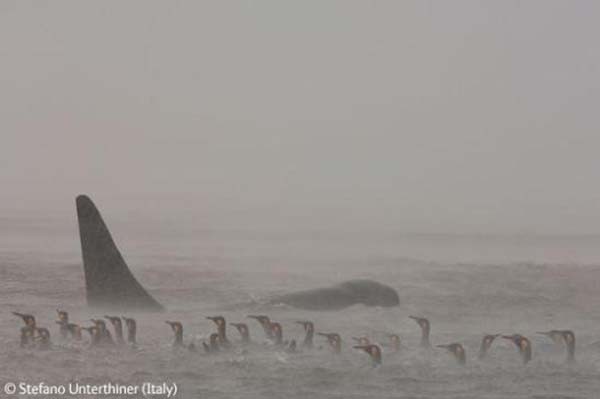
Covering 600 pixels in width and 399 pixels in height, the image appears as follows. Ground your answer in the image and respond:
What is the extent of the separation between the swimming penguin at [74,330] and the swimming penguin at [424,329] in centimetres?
229

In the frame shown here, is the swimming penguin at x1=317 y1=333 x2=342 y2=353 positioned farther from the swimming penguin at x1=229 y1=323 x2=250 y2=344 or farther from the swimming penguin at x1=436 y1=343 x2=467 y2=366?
the swimming penguin at x1=436 y1=343 x2=467 y2=366

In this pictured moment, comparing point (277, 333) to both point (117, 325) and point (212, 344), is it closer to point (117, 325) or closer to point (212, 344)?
point (212, 344)

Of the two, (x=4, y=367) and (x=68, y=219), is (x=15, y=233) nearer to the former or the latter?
(x=68, y=219)

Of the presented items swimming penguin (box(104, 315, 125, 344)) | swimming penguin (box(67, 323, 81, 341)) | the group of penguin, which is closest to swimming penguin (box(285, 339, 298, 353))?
the group of penguin

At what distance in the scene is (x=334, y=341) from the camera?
5.07 meters

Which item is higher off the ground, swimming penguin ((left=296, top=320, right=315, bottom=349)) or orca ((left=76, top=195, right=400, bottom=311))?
orca ((left=76, top=195, right=400, bottom=311))

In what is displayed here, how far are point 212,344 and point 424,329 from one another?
1.46m

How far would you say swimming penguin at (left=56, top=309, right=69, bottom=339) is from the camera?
5.05 metres

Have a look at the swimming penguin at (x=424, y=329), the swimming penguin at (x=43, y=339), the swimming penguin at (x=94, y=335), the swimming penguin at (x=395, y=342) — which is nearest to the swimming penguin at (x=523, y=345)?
the swimming penguin at (x=424, y=329)

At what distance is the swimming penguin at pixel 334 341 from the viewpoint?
502 centimetres

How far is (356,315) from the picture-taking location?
537 centimetres

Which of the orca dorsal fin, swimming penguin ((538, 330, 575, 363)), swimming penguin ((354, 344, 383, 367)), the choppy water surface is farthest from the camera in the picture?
the orca dorsal fin

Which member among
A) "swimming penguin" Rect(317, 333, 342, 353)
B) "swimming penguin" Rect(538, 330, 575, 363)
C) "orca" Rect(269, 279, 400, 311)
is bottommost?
"swimming penguin" Rect(317, 333, 342, 353)

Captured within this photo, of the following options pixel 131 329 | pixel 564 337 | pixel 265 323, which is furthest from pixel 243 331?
pixel 564 337
